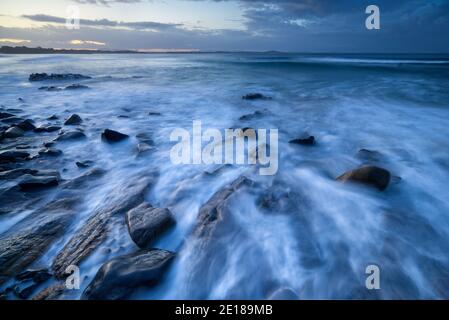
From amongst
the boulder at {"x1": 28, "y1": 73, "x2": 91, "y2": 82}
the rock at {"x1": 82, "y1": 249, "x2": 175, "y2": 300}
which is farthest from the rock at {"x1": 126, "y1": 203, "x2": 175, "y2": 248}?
the boulder at {"x1": 28, "y1": 73, "x2": 91, "y2": 82}

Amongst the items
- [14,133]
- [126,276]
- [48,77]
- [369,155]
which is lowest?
[126,276]

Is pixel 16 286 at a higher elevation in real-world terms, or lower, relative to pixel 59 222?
lower

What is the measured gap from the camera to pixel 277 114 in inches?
360

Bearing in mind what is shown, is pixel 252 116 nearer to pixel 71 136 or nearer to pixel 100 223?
pixel 71 136

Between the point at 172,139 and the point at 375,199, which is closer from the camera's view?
the point at 375,199

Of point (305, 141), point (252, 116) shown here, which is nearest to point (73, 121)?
point (252, 116)

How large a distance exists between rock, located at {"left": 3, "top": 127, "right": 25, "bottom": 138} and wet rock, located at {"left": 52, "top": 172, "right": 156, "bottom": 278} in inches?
147

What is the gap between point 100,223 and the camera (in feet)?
11.5

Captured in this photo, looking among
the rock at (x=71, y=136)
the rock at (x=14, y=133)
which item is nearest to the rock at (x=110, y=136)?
the rock at (x=71, y=136)

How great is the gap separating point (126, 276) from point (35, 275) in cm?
93

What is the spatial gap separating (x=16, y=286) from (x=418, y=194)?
16.2 ft

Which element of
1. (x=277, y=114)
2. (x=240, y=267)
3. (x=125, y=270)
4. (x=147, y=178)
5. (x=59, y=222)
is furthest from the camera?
(x=277, y=114)

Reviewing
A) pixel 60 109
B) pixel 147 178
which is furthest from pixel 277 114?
pixel 60 109
